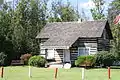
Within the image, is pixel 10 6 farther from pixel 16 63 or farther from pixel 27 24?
pixel 16 63

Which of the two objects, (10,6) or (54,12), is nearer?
(10,6)

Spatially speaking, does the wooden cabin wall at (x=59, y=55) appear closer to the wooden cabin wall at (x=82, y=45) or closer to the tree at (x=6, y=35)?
the wooden cabin wall at (x=82, y=45)

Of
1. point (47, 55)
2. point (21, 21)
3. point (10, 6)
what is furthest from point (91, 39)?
point (10, 6)

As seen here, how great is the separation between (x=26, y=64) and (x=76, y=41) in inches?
305

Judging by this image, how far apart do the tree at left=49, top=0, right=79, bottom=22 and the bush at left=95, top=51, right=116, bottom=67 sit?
26.4m

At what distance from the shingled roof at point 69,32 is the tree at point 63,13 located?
1718cm

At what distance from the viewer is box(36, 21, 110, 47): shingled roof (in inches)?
1694

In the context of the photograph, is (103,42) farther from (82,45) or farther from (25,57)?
(25,57)

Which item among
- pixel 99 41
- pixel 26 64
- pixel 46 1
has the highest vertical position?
pixel 46 1

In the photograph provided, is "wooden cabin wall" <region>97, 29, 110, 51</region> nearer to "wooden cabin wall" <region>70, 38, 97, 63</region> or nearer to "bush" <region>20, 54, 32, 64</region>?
"wooden cabin wall" <region>70, 38, 97, 63</region>

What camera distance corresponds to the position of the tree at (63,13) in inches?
2596

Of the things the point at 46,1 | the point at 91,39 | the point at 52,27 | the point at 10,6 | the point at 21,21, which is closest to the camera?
the point at 91,39

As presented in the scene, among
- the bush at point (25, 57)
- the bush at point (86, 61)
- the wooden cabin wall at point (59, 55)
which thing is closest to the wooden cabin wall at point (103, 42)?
the wooden cabin wall at point (59, 55)

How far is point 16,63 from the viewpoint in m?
45.3
